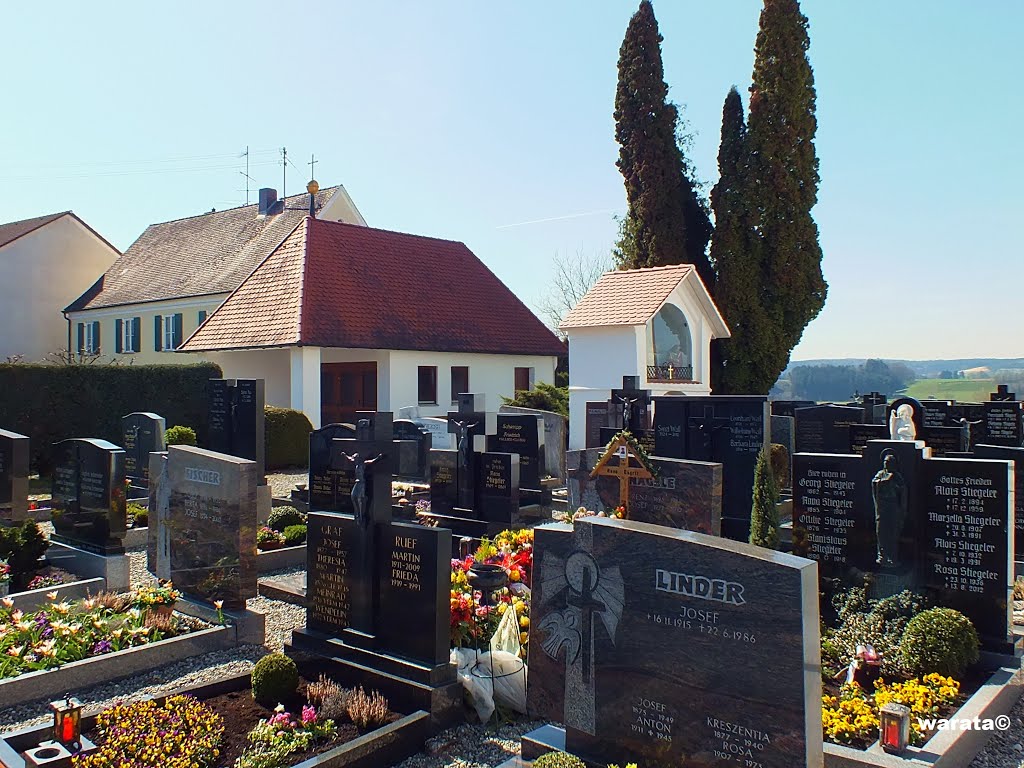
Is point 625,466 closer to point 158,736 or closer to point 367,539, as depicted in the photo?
point 367,539

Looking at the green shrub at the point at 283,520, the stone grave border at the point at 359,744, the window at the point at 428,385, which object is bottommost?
the stone grave border at the point at 359,744

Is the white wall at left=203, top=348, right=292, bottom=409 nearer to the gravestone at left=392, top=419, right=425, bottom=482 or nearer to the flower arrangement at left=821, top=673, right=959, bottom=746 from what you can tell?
the gravestone at left=392, top=419, right=425, bottom=482

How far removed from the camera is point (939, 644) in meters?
5.89

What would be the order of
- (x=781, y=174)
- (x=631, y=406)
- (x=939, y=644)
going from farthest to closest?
(x=781, y=174) → (x=631, y=406) → (x=939, y=644)

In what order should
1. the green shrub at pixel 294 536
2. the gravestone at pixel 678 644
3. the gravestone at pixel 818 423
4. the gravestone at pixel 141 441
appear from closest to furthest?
the gravestone at pixel 678 644
the green shrub at pixel 294 536
the gravestone at pixel 141 441
the gravestone at pixel 818 423

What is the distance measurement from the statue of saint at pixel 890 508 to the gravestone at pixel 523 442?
7.04 m

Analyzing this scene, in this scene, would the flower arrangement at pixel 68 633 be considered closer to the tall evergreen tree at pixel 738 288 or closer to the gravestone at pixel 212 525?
the gravestone at pixel 212 525

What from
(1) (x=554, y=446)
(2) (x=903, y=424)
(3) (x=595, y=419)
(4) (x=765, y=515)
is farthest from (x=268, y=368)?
(4) (x=765, y=515)

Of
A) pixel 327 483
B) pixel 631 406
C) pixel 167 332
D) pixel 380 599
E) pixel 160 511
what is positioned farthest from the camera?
pixel 167 332

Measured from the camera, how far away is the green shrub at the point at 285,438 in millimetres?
18672

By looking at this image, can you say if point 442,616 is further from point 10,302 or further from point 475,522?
point 10,302

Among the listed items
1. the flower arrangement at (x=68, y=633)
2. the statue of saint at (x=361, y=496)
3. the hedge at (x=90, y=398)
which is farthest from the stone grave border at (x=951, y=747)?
the hedge at (x=90, y=398)

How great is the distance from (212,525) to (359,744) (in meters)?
3.36

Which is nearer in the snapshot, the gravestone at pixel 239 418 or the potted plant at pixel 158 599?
the potted plant at pixel 158 599
